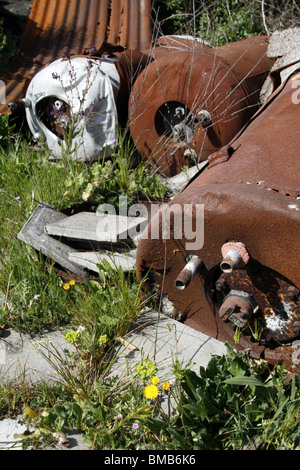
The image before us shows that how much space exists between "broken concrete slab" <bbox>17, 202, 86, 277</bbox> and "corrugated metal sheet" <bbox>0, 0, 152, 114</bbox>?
2.77m

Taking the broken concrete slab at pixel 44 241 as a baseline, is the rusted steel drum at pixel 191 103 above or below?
above

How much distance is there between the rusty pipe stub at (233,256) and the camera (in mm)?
1853

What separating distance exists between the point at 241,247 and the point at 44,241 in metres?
1.54

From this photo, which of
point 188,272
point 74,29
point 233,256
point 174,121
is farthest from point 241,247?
point 74,29

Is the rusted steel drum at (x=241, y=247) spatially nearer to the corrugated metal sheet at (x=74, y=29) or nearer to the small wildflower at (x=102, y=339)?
the small wildflower at (x=102, y=339)

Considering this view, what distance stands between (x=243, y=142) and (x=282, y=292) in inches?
34.4

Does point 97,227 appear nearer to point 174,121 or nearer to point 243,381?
point 174,121

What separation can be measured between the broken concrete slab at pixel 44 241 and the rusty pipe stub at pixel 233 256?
1.21m

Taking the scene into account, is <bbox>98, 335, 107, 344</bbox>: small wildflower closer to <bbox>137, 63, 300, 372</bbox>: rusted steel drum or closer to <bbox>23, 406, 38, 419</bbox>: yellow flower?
<bbox>137, 63, 300, 372</bbox>: rusted steel drum

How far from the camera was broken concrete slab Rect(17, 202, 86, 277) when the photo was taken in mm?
2947

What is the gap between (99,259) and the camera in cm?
286

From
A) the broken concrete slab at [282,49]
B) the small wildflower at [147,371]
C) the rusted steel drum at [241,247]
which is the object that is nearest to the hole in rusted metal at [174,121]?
the broken concrete slab at [282,49]

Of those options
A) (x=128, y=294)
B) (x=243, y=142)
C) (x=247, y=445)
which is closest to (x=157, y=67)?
(x=243, y=142)

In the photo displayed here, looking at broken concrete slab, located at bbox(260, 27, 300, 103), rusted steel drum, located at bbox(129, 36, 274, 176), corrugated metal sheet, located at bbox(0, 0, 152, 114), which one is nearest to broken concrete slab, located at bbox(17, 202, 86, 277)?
→ rusted steel drum, located at bbox(129, 36, 274, 176)
